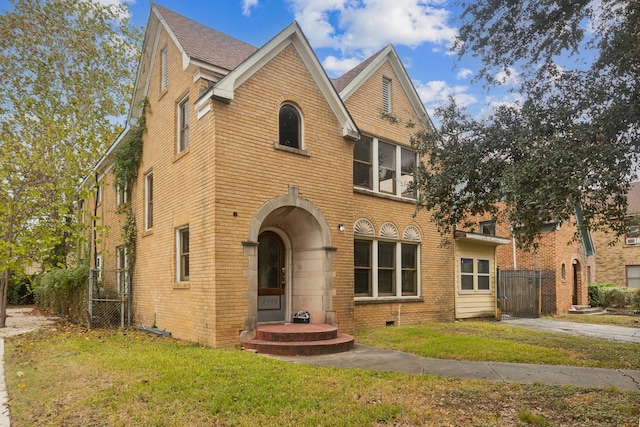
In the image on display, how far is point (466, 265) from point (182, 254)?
35.1 ft

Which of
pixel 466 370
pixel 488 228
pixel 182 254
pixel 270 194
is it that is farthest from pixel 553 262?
pixel 182 254

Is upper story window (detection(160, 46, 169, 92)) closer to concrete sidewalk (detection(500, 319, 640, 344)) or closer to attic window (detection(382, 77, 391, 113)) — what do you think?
attic window (detection(382, 77, 391, 113))

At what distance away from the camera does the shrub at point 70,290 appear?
49.9 ft

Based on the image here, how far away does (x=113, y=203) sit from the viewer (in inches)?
716

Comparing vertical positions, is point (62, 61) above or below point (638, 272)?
above

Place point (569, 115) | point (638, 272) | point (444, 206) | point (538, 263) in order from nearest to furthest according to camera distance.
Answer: point (569, 115), point (444, 206), point (538, 263), point (638, 272)

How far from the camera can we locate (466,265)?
17656mm

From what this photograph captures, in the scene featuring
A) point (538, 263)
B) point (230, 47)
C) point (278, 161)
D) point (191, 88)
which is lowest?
point (538, 263)

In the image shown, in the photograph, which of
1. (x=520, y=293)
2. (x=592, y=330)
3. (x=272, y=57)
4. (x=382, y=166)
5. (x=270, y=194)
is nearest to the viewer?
(x=270, y=194)

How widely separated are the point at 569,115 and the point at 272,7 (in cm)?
718

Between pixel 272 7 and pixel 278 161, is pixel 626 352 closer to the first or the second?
pixel 278 161

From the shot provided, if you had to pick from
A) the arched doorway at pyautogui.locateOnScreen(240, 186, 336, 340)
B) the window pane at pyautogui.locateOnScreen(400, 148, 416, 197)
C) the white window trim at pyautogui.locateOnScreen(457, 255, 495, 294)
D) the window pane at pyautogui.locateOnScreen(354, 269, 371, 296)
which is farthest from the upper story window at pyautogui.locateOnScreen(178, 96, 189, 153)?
the white window trim at pyautogui.locateOnScreen(457, 255, 495, 294)

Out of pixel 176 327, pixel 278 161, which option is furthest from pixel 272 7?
pixel 176 327

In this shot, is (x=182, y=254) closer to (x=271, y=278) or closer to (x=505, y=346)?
(x=271, y=278)
